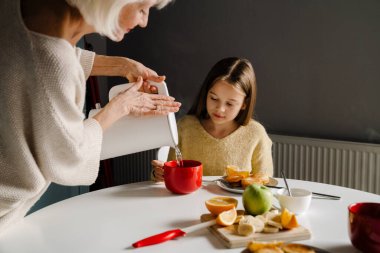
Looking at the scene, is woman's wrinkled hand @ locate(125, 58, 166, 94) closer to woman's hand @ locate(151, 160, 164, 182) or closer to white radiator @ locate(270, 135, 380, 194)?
woman's hand @ locate(151, 160, 164, 182)

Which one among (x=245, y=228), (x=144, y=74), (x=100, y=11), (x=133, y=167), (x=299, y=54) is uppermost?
(x=299, y=54)

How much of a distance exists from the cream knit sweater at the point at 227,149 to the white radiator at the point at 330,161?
0.81 m

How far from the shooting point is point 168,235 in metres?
0.95

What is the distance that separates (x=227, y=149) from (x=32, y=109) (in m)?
1.17

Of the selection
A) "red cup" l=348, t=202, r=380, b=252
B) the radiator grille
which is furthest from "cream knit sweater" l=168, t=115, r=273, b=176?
the radiator grille

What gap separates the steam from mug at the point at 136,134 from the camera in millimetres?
1305

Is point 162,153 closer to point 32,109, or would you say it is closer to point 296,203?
point 296,203

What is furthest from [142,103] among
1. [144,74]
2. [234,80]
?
[234,80]

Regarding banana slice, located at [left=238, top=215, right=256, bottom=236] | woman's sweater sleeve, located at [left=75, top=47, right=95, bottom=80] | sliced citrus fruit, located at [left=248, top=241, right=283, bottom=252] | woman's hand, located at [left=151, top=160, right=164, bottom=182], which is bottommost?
sliced citrus fruit, located at [left=248, top=241, right=283, bottom=252]

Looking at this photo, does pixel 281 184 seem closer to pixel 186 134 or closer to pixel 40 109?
pixel 186 134

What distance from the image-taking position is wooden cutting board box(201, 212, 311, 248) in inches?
35.8

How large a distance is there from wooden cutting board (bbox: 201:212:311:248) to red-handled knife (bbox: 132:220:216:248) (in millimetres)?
37

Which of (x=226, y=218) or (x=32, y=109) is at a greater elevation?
(x=32, y=109)

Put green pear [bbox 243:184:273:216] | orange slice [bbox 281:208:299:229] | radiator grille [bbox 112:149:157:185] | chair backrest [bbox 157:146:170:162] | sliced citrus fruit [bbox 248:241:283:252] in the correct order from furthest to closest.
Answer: radiator grille [bbox 112:149:157:185] < chair backrest [bbox 157:146:170:162] < green pear [bbox 243:184:273:216] < orange slice [bbox 281:208:299:229] < sliced citrus fruit [bbox 248:241:283:252]
